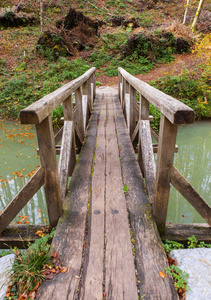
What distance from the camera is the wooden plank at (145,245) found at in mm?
1491

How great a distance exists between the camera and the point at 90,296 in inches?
56.7

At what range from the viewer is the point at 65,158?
2.70 meters

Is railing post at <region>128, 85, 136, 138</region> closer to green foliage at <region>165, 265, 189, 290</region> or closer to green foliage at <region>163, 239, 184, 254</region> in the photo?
green foliage at <region>163, 239, 184, 254</region>

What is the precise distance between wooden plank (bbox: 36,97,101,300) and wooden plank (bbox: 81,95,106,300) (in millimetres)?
73

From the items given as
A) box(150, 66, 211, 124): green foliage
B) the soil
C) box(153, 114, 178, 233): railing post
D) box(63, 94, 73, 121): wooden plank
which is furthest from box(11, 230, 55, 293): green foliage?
the soil

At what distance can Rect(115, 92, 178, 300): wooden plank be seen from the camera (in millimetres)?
1491

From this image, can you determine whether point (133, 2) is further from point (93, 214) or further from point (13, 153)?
point (93, 214)

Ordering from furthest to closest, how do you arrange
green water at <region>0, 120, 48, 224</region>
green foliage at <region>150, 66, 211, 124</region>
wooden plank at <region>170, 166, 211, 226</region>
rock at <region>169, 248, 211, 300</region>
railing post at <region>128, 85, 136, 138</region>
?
green foliage at <region>150, 66, 211, 124</region> → green water at <region>0, 120, 48, 224</region> → railing post at <region>128, 85, 136, 138</region> → wooden plank at <region>170, 166, 211, 226</region> → rock at <region>169, 248, 211, 300</region>

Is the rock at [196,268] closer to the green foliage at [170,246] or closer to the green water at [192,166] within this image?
the green foliage at [170,246]

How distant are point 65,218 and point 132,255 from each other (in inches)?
29.9

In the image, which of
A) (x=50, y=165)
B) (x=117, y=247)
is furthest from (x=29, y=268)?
(x=50, y=165)

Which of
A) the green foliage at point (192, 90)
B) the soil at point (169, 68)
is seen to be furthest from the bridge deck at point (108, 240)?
the soil at point (169, 68)

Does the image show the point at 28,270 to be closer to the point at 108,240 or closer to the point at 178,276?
the point at 108,240

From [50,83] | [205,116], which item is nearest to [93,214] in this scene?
[205,116]
